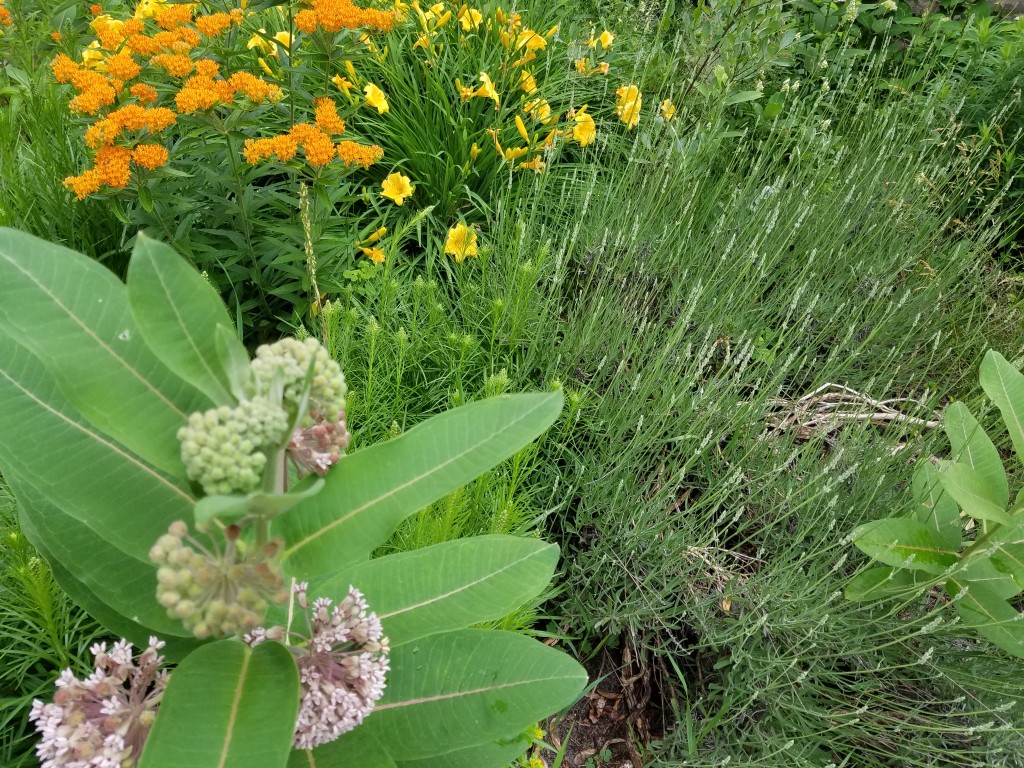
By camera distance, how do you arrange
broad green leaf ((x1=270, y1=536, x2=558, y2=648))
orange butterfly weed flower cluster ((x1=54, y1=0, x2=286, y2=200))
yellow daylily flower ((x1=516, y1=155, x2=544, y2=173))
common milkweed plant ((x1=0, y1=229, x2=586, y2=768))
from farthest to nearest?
yellow daylily flower ((x1=516, y1=155, x2=544, y2=173)), orange butterfly weed flower cluster ((x1=54, y1=0, x2=286, y2=200)), broad green leaf ((x1=270, y1=536, x2=558, y2=648)), common milkweed plant ((x1=0, y1=229, x2=586, y2=768))

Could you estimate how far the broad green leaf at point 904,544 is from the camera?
1526 millimetres

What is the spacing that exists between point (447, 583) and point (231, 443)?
1.34 ft

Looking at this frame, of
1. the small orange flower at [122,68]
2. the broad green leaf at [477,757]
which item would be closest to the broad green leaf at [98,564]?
the broad green leaf at [477,757]

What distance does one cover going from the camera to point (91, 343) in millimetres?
715

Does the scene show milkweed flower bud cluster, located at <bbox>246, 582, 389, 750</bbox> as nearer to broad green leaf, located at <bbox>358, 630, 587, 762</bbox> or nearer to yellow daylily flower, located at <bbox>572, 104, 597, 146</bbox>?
broad green leaf, located at <bbox>358, 630, 587, 762</bbox>

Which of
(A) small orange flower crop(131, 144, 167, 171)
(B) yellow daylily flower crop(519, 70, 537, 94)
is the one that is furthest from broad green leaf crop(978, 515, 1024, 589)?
(B) yellow daylily flower crop(519, 70, 537, 94)

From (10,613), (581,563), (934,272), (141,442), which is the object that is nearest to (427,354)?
(581,563)

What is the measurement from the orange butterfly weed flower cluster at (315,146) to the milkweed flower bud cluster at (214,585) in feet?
4.41

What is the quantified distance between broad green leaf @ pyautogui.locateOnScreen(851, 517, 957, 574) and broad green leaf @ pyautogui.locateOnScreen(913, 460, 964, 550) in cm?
4

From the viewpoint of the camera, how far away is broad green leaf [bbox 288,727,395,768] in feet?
2.87

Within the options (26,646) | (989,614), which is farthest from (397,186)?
(989,614)

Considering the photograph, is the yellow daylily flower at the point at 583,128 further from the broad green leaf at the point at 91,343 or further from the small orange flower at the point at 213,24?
the broad green leaf at the point at 91,343

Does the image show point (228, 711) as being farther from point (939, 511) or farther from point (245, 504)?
point (939, 511)

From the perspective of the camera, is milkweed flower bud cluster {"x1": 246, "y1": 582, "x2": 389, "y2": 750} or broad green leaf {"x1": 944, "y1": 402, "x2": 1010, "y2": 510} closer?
milkweed flower bud cluster {"x1": 246, "y1": 582, "x2": 389, "y2": 750}
